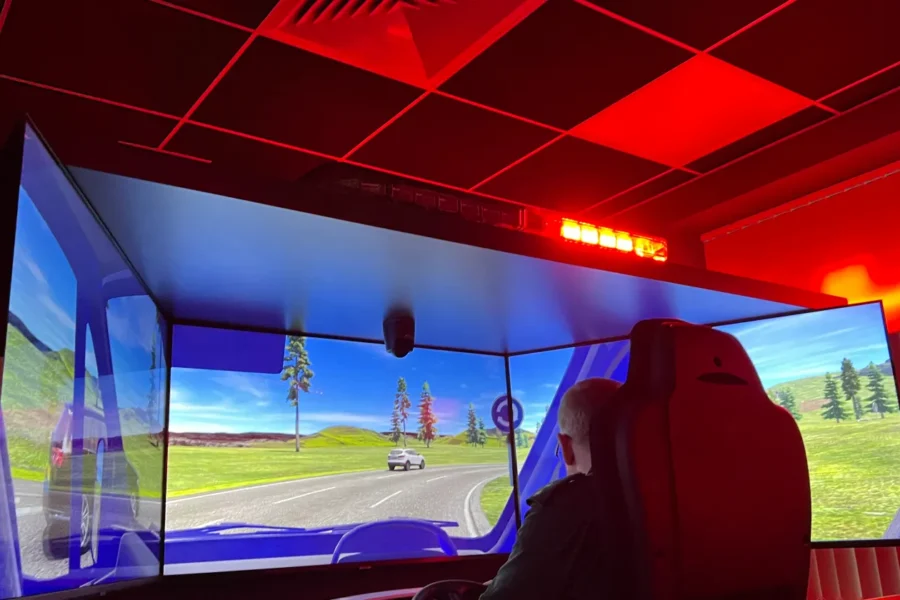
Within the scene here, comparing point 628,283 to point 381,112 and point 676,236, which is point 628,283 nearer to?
point 381,112

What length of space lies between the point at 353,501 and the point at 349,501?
0.02m

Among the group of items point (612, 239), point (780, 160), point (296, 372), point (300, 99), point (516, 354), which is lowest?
point (296, 372)

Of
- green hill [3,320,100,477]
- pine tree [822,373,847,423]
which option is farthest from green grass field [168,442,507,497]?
pine tree [822,373,847,423]

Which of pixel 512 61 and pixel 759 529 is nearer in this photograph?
pixel 759 529

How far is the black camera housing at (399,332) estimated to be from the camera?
10.4ft

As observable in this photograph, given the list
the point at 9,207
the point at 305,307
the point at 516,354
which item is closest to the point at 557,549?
the point at 9,207

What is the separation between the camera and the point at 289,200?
1.86 meters

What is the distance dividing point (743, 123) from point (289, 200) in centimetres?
243

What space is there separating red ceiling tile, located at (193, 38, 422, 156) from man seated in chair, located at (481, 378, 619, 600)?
178 centimetres

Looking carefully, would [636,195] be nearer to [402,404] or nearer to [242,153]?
[402,404]

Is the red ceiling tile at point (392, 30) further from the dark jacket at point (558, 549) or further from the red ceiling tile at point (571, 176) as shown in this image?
the dark jacket at point (558, 549)

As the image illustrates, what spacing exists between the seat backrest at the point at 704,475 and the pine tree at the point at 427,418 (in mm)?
2205

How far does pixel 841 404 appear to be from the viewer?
308 cm

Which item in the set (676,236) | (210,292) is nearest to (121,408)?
(210,292)
